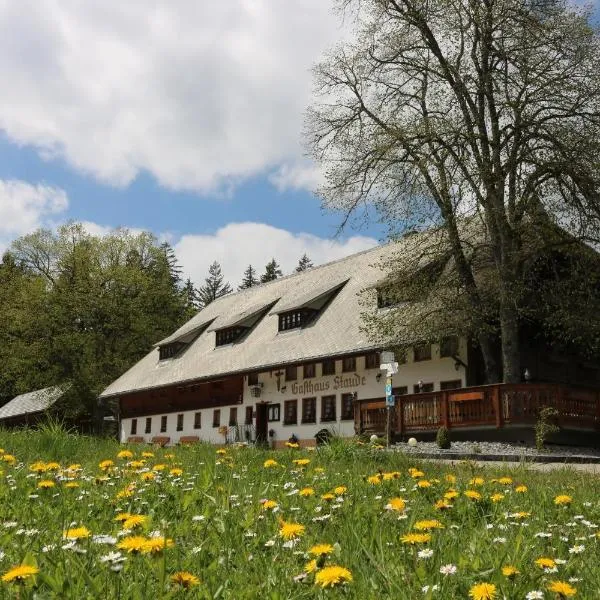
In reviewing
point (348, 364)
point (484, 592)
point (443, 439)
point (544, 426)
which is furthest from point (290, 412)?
point (484, 592)

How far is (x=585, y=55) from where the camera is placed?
83.0 ft

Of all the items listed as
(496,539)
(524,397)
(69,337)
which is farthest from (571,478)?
(69,337)

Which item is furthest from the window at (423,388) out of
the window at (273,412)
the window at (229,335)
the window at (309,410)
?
the window at (229,335)

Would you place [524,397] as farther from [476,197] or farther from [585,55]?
[585,55]

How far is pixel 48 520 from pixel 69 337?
53.5 m

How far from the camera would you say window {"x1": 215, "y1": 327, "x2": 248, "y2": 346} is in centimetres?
4259

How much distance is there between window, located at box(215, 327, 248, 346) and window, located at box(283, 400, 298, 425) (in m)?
7.03

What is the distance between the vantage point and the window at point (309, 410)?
3491 centimetres

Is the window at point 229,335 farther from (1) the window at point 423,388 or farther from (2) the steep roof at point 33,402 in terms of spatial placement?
(2) the steep roof at point 33,402

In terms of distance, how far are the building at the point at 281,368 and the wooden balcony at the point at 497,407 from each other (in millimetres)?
2296

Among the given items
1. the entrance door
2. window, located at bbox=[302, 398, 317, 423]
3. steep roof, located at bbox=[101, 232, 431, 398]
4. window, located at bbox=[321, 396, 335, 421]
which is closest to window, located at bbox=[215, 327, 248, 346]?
steep roof, located at bbox=[101, 232, 431, 398]

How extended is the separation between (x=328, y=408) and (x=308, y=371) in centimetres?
244

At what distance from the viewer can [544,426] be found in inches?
853

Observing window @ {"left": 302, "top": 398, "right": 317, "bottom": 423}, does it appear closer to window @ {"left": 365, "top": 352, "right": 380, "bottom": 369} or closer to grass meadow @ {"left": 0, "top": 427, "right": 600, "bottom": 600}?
window @ {"left": 365, "top": 352, "right": 380, "bottom": 369}
